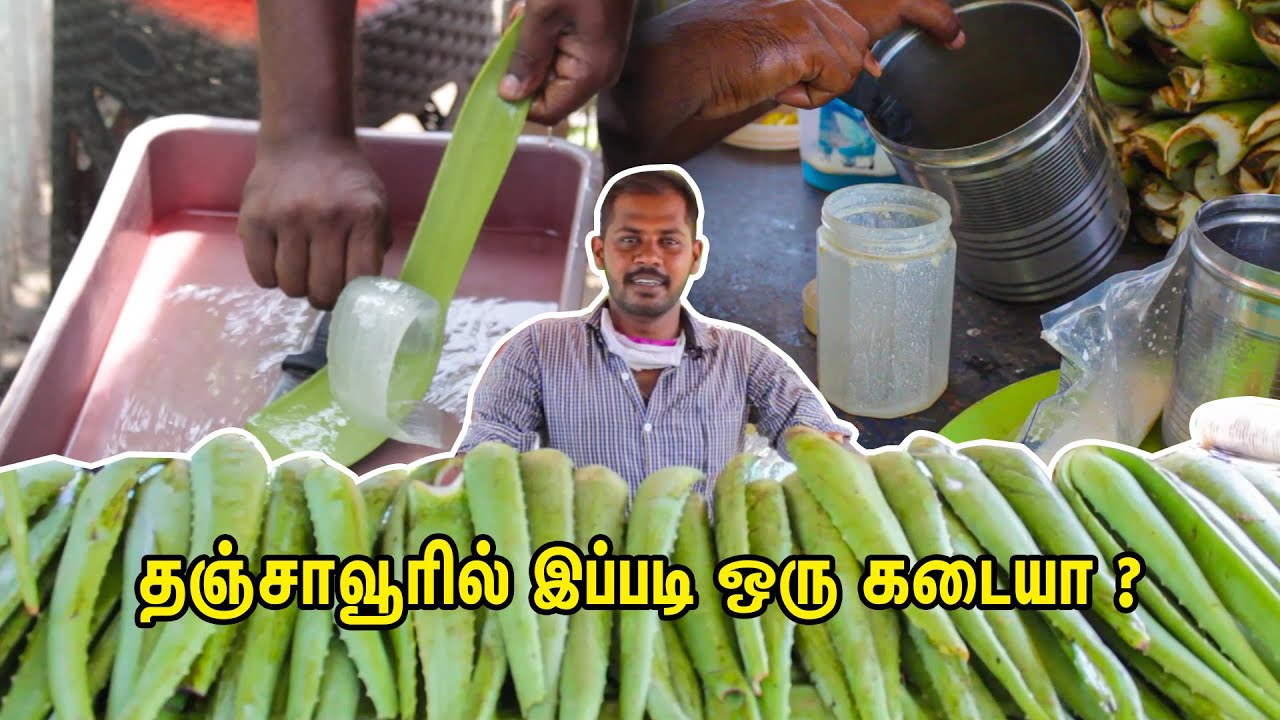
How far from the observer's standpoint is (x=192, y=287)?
1339mm

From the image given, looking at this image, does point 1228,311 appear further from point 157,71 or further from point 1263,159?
point 157,71

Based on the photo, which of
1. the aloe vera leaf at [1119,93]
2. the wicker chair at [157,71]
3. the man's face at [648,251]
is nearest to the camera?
the man's face at [648,251]

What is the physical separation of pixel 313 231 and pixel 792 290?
2.04 feet

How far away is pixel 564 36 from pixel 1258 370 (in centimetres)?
62

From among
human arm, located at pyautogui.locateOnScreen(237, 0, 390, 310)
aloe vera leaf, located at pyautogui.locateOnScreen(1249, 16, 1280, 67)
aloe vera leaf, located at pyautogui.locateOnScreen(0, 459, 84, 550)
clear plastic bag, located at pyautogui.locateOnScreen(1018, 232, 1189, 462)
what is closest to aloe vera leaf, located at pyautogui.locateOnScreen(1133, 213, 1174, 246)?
aloe vera leaf, located at pyautogui.locateOnScreen(1249, 16, 1280, 67)

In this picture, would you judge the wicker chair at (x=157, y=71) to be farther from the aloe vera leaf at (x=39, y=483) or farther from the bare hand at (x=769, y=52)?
the aloe vera leaf at (x=39, y=483)

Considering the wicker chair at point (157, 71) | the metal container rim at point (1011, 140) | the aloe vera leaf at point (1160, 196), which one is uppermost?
the metal container rim at point (1011, 140)

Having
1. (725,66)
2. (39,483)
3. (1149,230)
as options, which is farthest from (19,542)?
(1149,230)

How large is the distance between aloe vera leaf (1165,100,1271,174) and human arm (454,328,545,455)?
95 centimetres

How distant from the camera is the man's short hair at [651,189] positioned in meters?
0.73

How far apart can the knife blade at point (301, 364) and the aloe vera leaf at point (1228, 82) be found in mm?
1043

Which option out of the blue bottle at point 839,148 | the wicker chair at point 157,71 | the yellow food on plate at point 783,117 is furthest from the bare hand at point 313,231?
the wicker chair at point 157,71

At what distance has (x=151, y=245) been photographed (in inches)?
56.3

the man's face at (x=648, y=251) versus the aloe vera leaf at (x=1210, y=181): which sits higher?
the man's face at (x=648, y=251)
